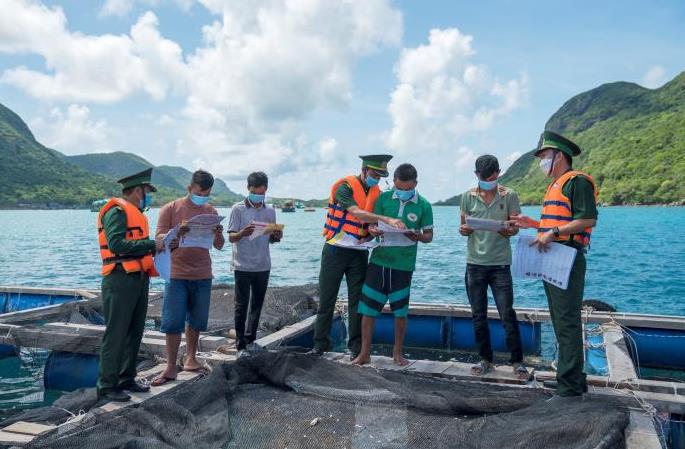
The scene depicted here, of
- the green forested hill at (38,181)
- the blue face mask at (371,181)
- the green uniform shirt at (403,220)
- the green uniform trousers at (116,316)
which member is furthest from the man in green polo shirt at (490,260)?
the green forested hill at (38,181)

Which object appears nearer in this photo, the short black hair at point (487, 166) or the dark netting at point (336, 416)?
the dark netting at point (336, 416)

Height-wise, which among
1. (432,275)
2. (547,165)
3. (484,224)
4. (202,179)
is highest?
(547,165)

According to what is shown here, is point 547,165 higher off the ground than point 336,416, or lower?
higher

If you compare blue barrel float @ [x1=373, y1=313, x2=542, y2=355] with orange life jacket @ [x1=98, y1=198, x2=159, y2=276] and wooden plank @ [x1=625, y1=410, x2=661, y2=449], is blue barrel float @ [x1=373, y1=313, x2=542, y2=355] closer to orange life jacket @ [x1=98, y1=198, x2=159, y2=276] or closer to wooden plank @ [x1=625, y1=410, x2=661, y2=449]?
wooden plank @ [x1=625, y1=410, x2=661, y2=449]

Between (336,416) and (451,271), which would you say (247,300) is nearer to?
(336,416)

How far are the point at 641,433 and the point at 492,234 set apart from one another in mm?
2264

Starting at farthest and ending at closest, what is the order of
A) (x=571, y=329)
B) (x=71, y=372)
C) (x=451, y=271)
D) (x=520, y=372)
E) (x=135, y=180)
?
(x=451, y=271)
(x=71, y=372)
(x=520, y=372)
(x=135, y=180)
(x=571, y=329)

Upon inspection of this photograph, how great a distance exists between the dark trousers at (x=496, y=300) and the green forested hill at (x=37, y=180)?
160805 mm

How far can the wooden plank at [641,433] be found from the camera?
156 inches

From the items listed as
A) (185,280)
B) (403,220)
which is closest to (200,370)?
(185,280)

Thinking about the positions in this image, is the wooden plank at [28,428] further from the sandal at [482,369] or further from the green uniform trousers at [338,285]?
the sandal at [482,369]

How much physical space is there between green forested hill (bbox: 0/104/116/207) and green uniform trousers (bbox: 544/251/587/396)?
16200cm

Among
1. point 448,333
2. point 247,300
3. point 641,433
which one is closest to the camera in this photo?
point 641,433

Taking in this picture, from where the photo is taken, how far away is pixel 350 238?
6145mm
